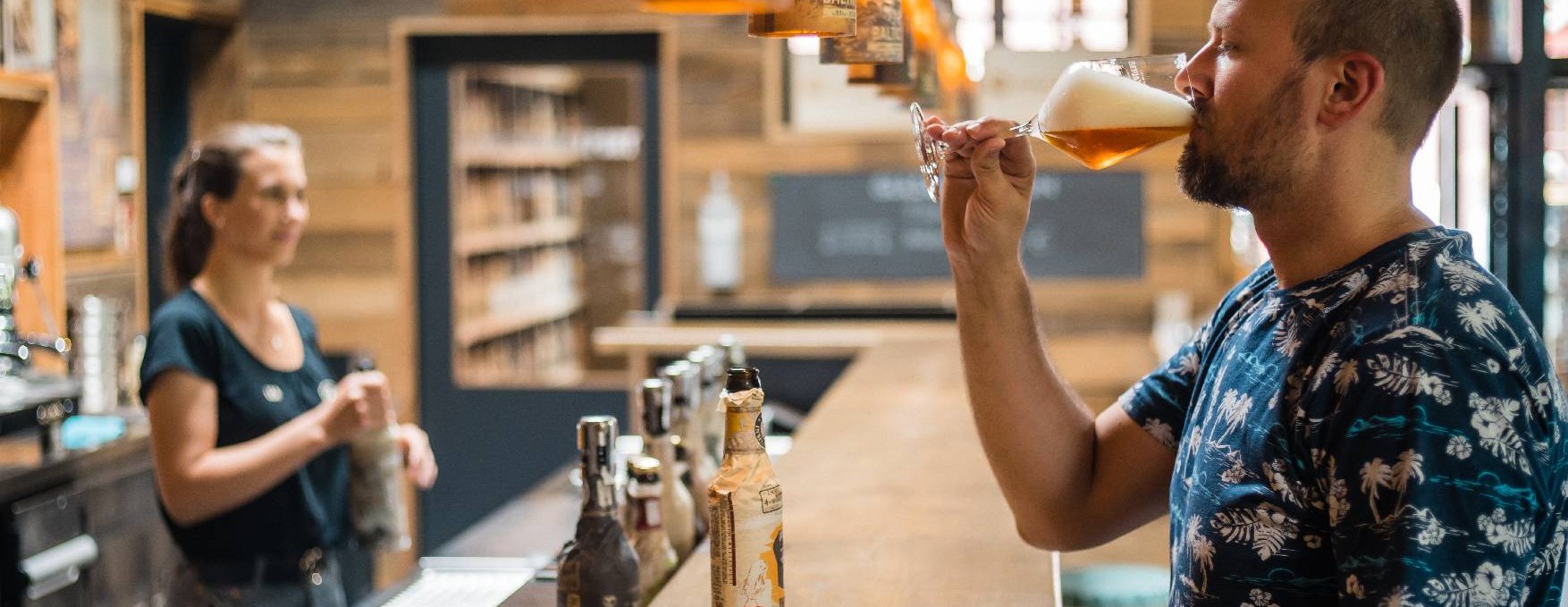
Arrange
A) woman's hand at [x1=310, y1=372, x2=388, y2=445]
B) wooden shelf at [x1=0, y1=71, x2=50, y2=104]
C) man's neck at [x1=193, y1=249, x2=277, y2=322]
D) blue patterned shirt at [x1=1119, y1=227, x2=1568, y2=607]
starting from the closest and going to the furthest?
blue patterned shirt at [x1=1119, y1=227, x2=1568, y2=607]
woman's hand at [x1=310, y1=372, x2=388, y2=445]
man's neck at [x1=193, y1=249, x2=277, y2=322]
wooden shelf at [x1=0, y1=71, x2=50, y2=104]

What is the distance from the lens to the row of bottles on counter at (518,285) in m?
5.97

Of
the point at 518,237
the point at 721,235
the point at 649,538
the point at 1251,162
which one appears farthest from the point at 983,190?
the point at 518,237

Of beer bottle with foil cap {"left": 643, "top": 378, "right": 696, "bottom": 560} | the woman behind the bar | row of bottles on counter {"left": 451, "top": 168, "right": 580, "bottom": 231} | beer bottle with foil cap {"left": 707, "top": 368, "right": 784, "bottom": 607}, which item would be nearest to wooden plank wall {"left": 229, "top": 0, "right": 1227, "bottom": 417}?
row of bottles on counter {"left": 451, "top": 168, "right": 580, "bottom": 231}

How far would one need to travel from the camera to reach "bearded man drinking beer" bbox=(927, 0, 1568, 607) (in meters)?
1.03

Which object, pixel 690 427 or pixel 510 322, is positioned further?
pixel 510 322

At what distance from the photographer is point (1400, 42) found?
1.21 m

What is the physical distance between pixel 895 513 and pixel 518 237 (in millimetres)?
4750

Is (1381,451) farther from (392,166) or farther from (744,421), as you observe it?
(392,166)

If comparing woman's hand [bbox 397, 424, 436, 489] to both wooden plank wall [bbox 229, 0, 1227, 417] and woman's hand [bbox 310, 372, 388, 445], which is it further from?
wooden plank wall [bbox 229, 0, 1227, 417]

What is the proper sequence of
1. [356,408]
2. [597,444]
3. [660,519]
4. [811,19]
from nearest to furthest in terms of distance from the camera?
[597,444] < [811,19] < [660,519] < [356,408]

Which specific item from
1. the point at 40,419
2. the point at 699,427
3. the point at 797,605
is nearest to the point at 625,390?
the point at 40,419

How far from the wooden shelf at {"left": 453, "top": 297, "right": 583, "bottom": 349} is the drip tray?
3.83 m

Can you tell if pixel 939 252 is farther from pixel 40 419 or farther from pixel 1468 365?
pixel 1468 365

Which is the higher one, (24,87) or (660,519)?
(24,87)
